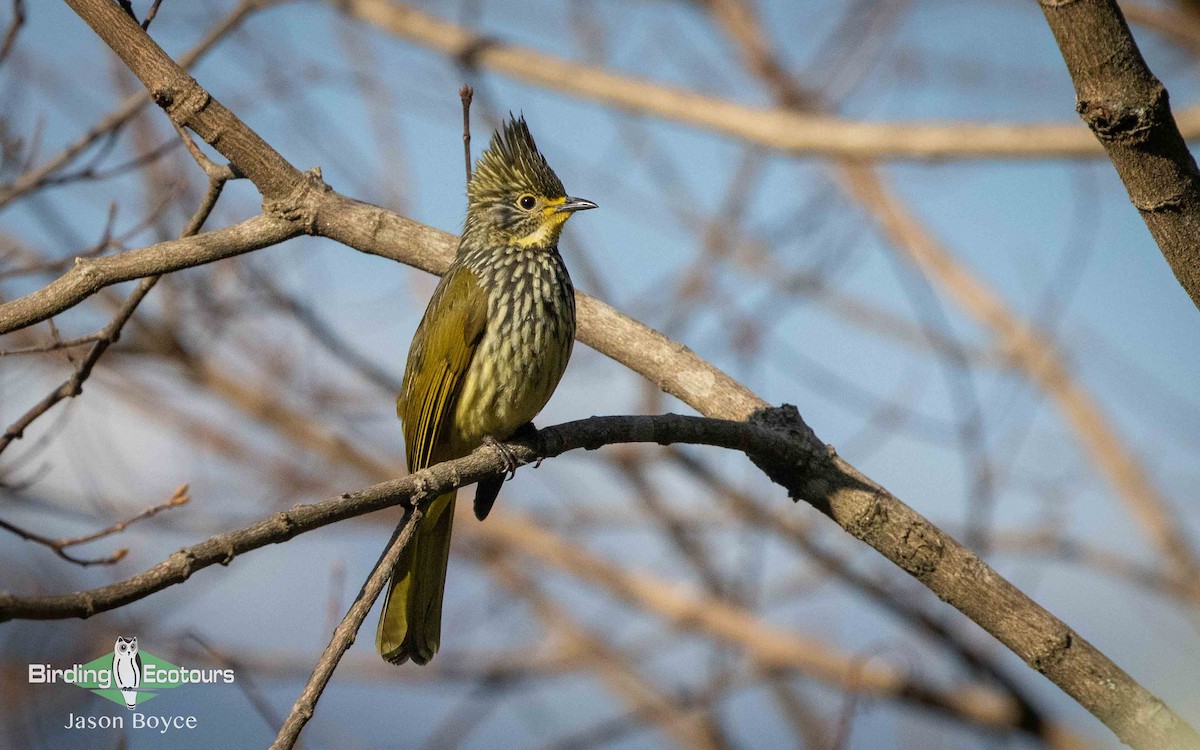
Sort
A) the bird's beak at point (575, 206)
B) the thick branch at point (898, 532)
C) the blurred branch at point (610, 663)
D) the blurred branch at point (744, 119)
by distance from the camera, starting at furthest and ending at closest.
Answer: the blurred branch at point (610, 663)
the blurred branch at point (744, 119)
the bird's beak at point (575, 206)
the thick branch at point (898, 532)

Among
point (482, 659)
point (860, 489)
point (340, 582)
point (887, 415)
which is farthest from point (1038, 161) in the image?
point (482, 659)

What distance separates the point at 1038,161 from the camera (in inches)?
237

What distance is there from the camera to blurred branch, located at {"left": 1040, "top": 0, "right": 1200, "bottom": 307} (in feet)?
7.16

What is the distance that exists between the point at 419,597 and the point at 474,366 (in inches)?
32.9

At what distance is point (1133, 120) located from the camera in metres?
2.25

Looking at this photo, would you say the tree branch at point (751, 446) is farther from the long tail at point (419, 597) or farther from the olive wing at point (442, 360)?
the long tail at point (419, 597)

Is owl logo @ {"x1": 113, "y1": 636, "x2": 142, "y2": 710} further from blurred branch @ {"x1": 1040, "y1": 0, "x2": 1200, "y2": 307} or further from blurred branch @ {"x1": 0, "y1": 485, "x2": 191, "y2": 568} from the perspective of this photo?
blurred branch @ {"x1": 1040, "y1": 0, "x2": 1200, "y2": 307}

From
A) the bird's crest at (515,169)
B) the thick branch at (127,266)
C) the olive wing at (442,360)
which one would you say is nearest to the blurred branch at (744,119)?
the bird's crest at (515,169)

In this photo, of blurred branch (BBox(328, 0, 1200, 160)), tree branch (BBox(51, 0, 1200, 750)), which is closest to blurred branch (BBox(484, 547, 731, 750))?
blurred branch (BBox(328, 0, 1200, 160))

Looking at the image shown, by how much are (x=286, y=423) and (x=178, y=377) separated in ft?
2.83

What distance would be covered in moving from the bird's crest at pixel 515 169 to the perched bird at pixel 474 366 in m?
0.04

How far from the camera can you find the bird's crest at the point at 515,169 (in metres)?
4.27

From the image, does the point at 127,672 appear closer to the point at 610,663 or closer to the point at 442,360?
the point at 442,360

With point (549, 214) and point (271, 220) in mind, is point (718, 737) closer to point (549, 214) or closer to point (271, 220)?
point (549, 214)
